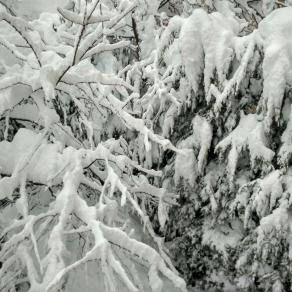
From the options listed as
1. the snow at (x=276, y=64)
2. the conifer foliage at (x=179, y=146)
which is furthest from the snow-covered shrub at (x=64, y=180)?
the snow at (x=276, y=64)

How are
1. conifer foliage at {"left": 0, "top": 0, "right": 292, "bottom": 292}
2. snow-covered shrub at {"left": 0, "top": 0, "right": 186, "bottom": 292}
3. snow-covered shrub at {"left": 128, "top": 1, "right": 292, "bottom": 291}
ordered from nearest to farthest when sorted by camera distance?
1. snow-covered shrub at {"left": 0, "top": 0, "right": 186, "bottom": 292}
2. conifer foliage at {"left": 0, "top": 0, "right": 292, "bottom": 292}
3. snow-covered shrub at {"left": 128, "top": 1, "right": 292, "bottom": 291}

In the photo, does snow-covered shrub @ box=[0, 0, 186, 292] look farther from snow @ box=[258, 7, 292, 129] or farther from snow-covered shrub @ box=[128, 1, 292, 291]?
snow @ box=[258, 7, 292, 129]

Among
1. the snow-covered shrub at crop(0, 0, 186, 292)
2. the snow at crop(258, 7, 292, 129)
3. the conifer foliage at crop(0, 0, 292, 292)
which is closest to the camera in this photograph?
the snow-covered shrub at crop(0, 0, 186, 292)

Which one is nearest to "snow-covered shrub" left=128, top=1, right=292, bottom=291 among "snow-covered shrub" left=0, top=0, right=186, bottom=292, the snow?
the snow

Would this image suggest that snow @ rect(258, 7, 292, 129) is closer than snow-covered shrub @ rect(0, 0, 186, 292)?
No

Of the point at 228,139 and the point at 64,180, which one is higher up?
the point at 64,180

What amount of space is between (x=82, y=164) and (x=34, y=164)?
11.3 inches

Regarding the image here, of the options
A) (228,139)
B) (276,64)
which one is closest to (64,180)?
(228,139)

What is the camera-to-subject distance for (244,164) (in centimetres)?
365

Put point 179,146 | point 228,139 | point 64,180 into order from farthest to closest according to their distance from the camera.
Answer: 1. point 179,146
2. point 228,139
3. point 64,180

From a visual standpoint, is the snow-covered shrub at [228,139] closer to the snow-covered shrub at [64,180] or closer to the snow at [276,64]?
the snow at [276,64]

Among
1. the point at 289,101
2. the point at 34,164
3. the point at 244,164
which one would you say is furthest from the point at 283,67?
the point at 34,164

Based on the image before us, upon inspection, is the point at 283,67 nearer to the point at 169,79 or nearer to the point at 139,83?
the point at 169,79

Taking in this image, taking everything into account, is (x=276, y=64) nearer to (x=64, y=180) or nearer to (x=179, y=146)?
(x=179, y=146)
